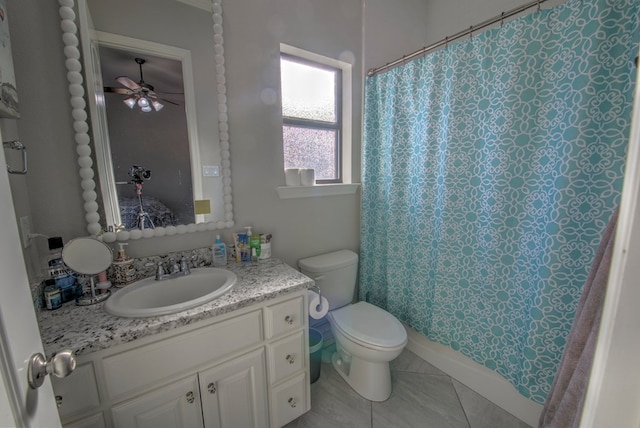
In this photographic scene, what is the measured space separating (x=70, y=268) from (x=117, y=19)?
107 centimetres

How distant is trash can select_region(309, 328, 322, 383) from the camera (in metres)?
1.56

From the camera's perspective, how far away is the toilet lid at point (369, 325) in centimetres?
138

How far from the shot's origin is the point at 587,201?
103 cm

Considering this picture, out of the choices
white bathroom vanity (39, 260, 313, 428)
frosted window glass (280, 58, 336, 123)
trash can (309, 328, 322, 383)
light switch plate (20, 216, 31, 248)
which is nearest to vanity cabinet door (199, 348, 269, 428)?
white bathroom vanity (39, 260, 313, 428)

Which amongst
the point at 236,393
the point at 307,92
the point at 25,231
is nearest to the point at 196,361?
the point at 236,393

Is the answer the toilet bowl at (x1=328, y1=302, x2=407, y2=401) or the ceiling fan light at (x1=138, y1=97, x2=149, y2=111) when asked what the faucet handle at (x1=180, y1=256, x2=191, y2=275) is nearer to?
the ceiling fan light at (x1=138, y1=97, x2=149, y2=111)

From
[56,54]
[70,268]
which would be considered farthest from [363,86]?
[70,268]

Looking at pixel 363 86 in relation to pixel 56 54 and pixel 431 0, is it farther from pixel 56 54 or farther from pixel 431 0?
pixel 56 54

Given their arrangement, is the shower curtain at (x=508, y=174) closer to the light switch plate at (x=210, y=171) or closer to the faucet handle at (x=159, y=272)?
the light switch plate at (x=210, y=171)

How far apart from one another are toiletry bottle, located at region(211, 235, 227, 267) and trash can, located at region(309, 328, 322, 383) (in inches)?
28.4

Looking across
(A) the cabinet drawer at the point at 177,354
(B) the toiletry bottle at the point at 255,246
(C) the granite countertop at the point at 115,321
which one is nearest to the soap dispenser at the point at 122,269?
(C) the granite countertop at the point at 115,321

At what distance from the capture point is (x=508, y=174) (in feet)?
4.07

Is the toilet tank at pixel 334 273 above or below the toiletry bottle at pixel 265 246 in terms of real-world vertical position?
below

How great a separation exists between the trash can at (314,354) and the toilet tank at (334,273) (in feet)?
0.66
